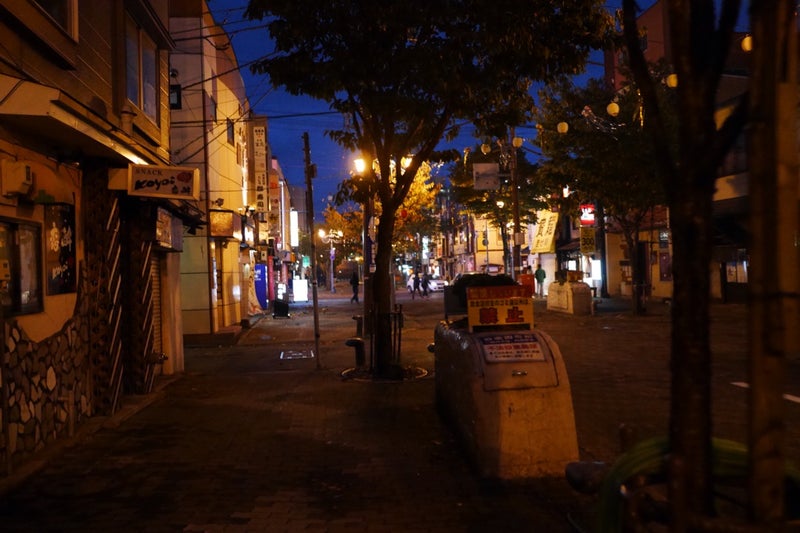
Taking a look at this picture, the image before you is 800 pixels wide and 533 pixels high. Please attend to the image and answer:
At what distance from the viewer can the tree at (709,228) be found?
2588 millimetres

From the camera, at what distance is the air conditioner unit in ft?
21.9

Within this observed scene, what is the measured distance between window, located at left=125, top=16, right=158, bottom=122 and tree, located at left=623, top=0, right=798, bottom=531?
29.7 ft

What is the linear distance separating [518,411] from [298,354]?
10.8 metres

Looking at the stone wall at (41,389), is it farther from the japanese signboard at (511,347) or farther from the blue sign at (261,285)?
the blue sign at (261,285)

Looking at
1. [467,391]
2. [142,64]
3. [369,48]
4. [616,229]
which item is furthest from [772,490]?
[616,229]

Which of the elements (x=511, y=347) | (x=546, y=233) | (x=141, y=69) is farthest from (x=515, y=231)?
(x=511, y=347)

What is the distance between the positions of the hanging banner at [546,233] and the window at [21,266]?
3152cm

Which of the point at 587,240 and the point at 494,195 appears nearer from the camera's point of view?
the point at 587,240

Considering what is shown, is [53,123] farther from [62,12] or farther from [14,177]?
[62,12]

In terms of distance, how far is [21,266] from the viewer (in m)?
7.19

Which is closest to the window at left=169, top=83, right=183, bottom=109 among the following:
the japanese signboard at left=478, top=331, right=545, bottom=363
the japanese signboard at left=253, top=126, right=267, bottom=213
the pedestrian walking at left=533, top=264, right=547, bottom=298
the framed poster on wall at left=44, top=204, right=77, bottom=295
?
the japanese signboard at left=253, top=126, right=267, bottom=213

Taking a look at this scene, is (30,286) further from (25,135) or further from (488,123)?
(488,123)

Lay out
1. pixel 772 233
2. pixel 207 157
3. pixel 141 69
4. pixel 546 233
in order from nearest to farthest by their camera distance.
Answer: pixel 772 233
pixel 141 69
pixel 207 157
pixel 546 233

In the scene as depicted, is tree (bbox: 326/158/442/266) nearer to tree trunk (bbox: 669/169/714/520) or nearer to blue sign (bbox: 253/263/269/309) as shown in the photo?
blue sign (bbox: 253/263/269/309)
